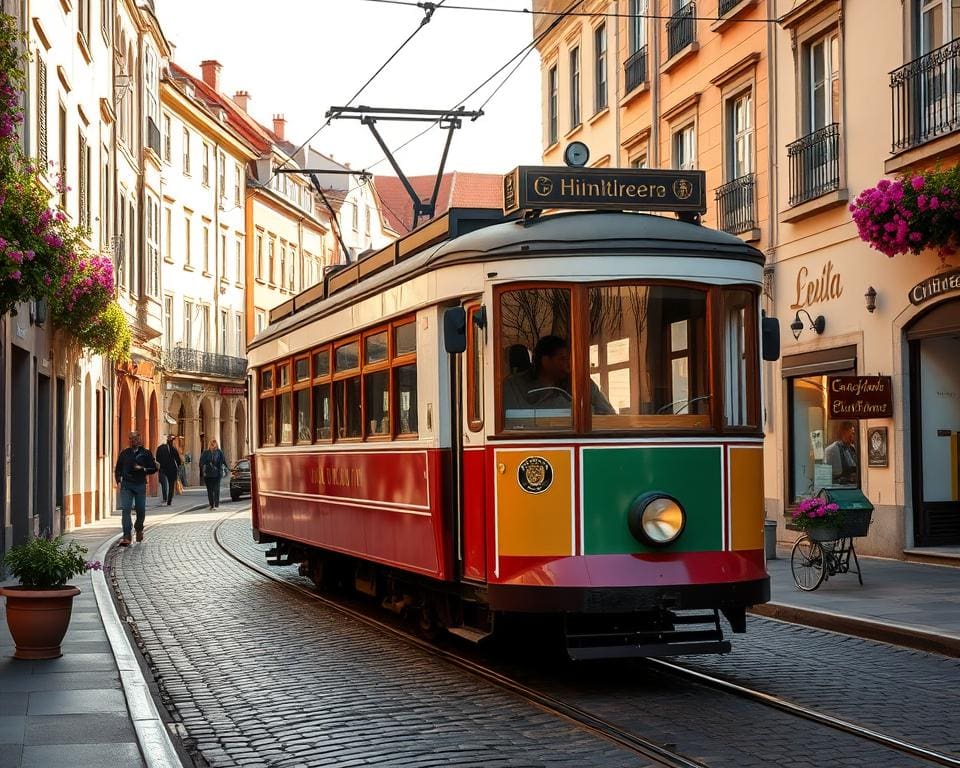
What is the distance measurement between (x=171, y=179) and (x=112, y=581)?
35.7 m

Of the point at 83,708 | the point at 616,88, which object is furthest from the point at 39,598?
the point at 616,88

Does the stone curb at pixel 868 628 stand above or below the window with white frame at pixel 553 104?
below

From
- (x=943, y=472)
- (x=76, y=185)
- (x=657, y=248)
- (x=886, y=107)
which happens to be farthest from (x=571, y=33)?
(x=657, y=248)

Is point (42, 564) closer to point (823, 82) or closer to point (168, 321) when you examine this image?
point (823, 82)

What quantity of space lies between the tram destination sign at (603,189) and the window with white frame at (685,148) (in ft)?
50.5

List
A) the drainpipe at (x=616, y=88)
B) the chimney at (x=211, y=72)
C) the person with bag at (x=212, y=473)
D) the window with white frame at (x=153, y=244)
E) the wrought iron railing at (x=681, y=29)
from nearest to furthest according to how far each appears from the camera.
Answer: the wrought iron railing at (x=681, y=29), the drainpipe at (x=616, y=88), the person with bag at (x=212, y=473), the window with white frame at (x=153, y=244), the chimney at (x=211, y=72)

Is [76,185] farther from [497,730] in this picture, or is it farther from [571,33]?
[497,730]

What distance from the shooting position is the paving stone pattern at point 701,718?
735cm

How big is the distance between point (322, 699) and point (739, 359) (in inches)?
133

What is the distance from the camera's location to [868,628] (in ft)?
39.8

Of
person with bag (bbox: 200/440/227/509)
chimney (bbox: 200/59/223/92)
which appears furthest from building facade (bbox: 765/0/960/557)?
chimney (bbox: 200/59/223/92)

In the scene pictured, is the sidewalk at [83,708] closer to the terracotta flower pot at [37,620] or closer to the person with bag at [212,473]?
the terracotta flower pot at [37,620]

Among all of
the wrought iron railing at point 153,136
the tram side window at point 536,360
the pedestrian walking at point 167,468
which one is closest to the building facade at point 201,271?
the wrought iron railing at point 153,136

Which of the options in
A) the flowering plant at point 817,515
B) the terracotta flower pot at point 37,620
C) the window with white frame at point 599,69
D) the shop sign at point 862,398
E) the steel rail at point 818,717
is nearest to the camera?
the steel rail at point 818,717
